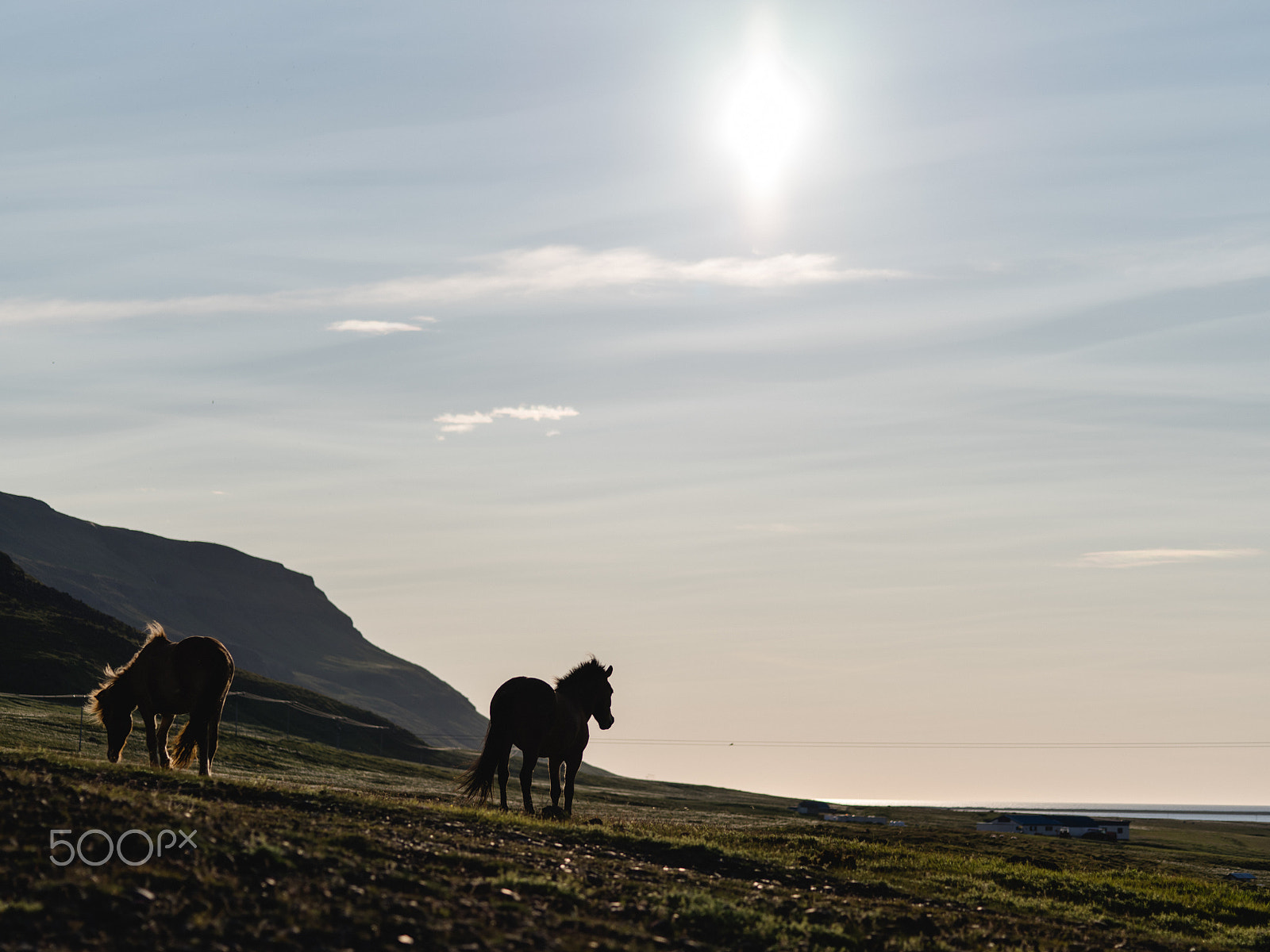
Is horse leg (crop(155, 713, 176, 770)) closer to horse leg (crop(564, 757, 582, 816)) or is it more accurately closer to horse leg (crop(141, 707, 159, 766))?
horse leg (crop(141, 707, 159, 766))

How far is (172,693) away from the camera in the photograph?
92.6 feet

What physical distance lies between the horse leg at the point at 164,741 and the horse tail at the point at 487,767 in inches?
298

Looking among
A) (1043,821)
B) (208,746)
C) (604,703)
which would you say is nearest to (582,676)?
(604,703)

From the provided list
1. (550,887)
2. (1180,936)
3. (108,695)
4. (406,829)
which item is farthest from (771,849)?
(108,695)

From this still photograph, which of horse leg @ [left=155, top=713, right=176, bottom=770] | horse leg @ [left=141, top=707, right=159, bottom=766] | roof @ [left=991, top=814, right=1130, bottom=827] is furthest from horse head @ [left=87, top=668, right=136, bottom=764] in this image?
roof @ [left=991, top=814, right=1130, bottom=827]

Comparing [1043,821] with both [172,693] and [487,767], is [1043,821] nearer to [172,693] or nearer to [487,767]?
[487,767]

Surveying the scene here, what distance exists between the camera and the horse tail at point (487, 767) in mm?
30578

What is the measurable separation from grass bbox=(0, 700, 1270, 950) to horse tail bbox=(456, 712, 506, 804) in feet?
9.46

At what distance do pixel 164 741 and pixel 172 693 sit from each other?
2.65m

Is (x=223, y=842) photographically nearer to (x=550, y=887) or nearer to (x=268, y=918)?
(x=268, y=918)

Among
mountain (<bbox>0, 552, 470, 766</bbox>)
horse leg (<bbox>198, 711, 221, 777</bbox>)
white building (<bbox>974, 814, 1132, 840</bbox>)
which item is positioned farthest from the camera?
white building (<bbox>974, 814, 1132, 840</bbox>)

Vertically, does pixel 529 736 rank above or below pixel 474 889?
above

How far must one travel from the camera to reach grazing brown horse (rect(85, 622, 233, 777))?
28062 millimetres

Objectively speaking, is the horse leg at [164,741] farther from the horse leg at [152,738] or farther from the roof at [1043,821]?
the roof at [1043,821]
